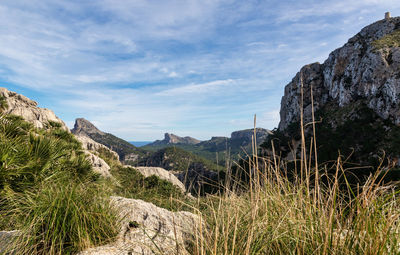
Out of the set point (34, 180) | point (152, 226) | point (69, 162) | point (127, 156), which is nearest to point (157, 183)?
point (69, 162)

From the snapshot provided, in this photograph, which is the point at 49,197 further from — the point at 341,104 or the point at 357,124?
the point at 341,104

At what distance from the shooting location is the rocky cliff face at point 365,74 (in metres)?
43.9

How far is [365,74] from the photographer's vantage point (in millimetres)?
50812

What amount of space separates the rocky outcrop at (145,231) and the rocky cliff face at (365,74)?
115 feet

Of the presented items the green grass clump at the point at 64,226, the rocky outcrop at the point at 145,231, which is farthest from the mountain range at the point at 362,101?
the green grass clump at the point at 64,226

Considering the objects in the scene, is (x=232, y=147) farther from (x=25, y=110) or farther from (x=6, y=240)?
(x=25, y=110)

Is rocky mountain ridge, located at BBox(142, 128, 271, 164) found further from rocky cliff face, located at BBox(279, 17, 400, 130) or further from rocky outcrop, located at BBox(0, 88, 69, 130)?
rocky outcrop, located at BBox(0, 88, 69, 130)

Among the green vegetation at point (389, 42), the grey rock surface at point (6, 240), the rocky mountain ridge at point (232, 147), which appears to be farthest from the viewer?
the green vegetation at point (389, 42)

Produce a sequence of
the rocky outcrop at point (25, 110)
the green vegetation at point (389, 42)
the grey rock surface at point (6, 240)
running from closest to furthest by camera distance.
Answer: the grey rock surface at point (6, 240)
the rocky outcrop at point (25, 110)
the green vegetation at point (389, 42)

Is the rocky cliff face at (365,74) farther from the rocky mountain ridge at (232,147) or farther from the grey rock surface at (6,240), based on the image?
the grey rock surface at (6,240)

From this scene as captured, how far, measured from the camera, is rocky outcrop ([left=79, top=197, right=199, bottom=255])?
2389 mm

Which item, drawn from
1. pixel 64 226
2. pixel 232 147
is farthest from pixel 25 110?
pixel 64 226

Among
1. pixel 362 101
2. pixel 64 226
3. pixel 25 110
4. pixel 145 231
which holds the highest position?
pixel 25 110

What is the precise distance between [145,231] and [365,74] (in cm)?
6537
